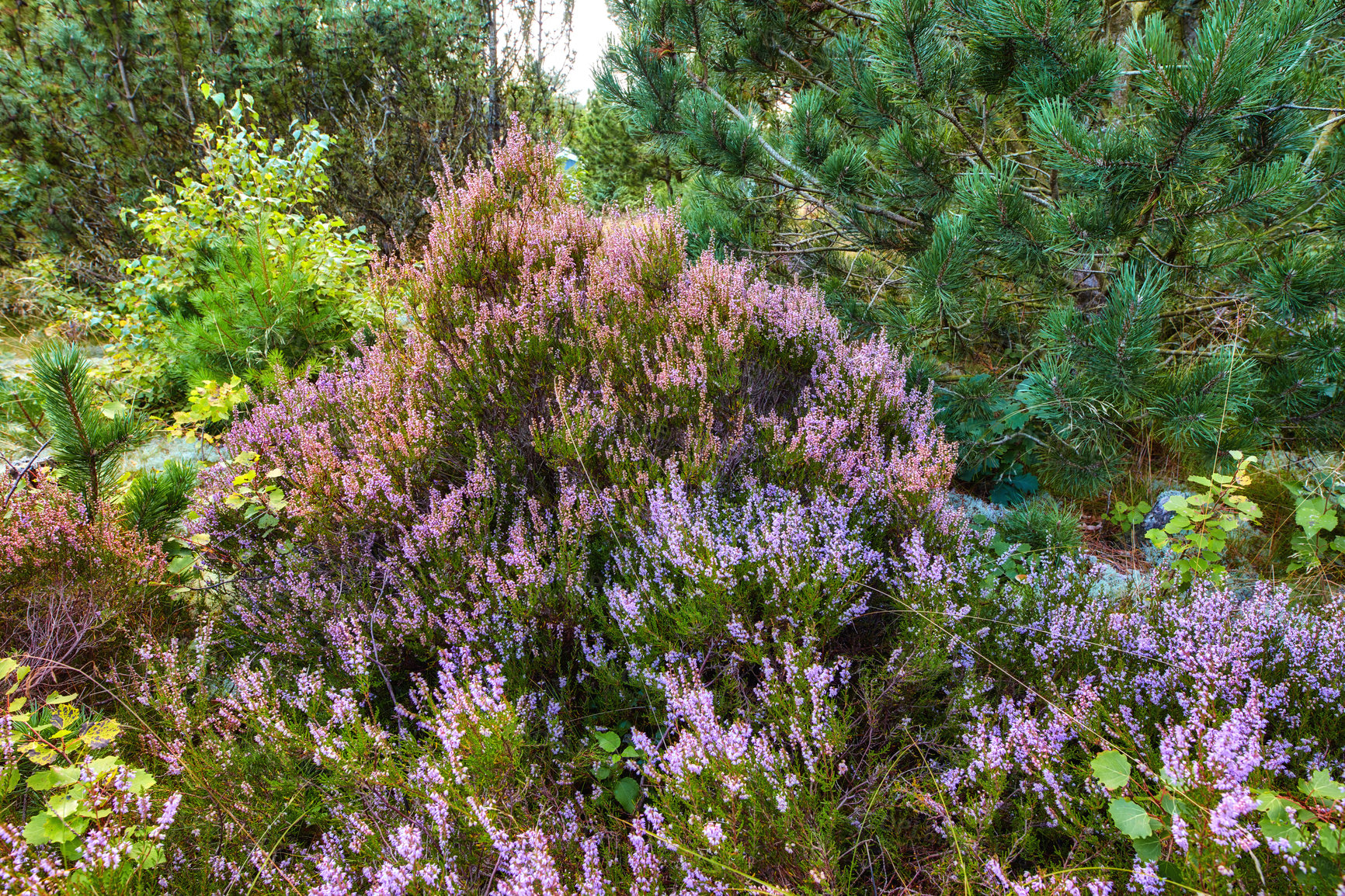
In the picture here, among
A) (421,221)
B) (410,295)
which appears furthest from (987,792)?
(421,221)

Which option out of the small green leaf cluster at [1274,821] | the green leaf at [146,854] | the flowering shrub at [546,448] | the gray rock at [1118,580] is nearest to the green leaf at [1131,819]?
the small green leaf cluster at [1274,821]

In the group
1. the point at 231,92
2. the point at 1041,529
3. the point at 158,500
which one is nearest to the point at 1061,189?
the point at 1041,529

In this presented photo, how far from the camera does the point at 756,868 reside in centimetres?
135

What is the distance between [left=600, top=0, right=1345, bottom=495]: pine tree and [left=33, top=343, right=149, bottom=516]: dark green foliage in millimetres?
2879

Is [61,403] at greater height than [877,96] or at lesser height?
lesser

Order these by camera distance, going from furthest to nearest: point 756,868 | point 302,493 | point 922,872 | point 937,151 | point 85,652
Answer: point 937,151 < point 302,493 < point 85,652 < point 922,872 < point 756,868

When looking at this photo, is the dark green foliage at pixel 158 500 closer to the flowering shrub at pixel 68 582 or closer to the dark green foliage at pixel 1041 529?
the flowering shrub at pixel 68 582

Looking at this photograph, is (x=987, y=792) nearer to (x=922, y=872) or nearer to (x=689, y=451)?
(x=922, y=872)

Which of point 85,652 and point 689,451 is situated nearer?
point 85,652

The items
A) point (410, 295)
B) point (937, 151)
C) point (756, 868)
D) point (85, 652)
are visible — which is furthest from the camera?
point (410, 295)

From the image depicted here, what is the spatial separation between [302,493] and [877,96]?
10.2 ft

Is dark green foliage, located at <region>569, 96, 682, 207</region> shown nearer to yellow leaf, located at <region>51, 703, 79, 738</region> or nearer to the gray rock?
the gray rock

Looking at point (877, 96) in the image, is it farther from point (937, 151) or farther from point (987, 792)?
point (987, 792)

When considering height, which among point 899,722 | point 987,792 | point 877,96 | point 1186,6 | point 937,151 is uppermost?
point 1186,6
